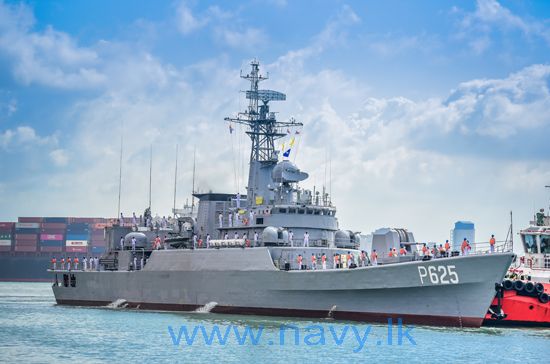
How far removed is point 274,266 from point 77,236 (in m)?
81.0

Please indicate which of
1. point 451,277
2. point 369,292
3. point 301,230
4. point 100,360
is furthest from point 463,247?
point 100,360

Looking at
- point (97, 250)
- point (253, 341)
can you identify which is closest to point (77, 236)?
point (97, 250)

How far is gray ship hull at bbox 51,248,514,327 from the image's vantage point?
95.2 ft

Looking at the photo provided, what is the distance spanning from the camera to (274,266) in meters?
33.1

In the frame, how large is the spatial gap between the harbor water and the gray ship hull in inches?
25.7

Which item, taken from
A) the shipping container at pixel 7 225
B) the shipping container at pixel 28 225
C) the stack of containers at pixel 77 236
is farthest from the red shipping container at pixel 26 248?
the stack of containers at pixel 77 236

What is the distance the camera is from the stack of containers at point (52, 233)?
4277 inches

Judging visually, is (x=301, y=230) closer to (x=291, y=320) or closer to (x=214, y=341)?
(x=291, y=320)

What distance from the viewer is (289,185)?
122ft

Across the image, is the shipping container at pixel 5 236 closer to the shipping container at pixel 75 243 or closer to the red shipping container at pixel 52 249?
the red shipping container at pixel 52 249

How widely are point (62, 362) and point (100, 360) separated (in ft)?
3.45

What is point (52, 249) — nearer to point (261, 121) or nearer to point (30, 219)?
point (30, 219)

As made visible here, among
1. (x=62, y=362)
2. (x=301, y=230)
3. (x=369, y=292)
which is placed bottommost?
(x=62, y=362)

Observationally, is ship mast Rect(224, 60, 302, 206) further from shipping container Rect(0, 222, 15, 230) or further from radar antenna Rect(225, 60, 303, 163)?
shipping container Rect(0, 222, 15, 230)
